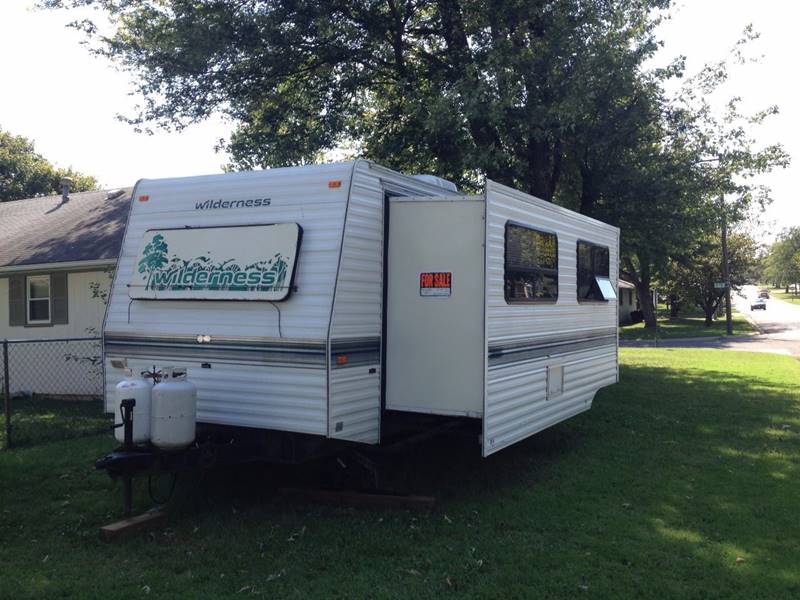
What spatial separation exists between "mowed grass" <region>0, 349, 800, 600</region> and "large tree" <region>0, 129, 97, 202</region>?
32.7 metres

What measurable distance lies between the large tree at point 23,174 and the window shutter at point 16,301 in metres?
24.2

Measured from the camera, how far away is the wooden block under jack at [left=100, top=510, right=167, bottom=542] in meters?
5.11

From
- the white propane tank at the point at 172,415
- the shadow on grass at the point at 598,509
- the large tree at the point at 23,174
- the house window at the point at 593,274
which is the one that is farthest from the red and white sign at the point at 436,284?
the large tree at the point at 23,174

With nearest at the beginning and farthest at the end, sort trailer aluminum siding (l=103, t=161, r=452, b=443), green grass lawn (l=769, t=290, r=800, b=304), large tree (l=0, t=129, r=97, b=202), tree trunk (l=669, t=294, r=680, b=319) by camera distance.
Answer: trailer aluminum siding (l=103, t=161, r=452, b=443) < large tree (l=0, t=129, r=97, b=202) < tree trunk (l=669, t=294, r=680, b=319) < green grass lawn (l=769, t=290, r=800, b=304)

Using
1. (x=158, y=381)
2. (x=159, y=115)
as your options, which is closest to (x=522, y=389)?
(x=158, y=381)

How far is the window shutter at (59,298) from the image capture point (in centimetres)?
1317

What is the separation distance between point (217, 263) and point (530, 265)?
2918 mm

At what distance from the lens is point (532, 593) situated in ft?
13.9

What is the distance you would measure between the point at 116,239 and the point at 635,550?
10.9 metres

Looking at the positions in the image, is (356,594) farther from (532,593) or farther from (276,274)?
(276,274)

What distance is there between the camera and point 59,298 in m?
13.3

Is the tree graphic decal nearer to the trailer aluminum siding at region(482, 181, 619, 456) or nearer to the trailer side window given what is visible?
the trailer aluminum siding at region(482, 181, 619, 456)

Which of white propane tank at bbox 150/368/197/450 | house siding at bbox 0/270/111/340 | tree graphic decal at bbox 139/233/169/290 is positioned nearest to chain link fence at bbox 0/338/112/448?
house siding at bbox 0/270/111/340

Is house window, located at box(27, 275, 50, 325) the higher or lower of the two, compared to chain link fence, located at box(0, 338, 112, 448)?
higher
